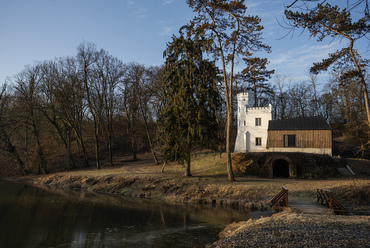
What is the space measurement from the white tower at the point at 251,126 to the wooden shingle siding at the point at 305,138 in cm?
115

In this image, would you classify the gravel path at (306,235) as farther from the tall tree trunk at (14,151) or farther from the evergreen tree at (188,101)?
the tall tree trunk at (14,151)

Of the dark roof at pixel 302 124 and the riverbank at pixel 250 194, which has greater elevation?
the dark roof at pixel 302 124

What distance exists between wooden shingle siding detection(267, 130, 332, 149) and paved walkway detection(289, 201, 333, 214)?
1615 cm

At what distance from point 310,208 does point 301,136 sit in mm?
17759

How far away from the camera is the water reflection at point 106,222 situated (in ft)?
35.7

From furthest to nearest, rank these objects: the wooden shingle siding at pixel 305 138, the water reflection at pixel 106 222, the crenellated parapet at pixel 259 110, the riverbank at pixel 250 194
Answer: the crenellated parapet at pixel 259 110 → the wooden shingle siding at pixel 305 138 → the water reflection at pixel 106 222 → the riverbank at pixel 250 194

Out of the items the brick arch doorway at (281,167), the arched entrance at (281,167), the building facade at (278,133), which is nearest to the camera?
the brick arch doorway at (281,167)

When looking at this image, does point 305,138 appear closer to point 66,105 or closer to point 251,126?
point 251,126

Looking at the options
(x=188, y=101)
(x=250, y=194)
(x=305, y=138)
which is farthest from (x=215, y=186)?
(x=305, y=138)

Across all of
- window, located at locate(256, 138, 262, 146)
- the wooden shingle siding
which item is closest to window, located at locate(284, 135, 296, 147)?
the wooden shingle siding

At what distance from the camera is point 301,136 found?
97.8 feet

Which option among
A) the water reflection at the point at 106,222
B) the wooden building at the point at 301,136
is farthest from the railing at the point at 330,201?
the wooden building at the point at 301,136

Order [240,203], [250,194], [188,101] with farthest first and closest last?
[188,101] < [250,194] < [240,203]

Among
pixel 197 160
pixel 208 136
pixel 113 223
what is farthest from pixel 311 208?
pixel 197 160
